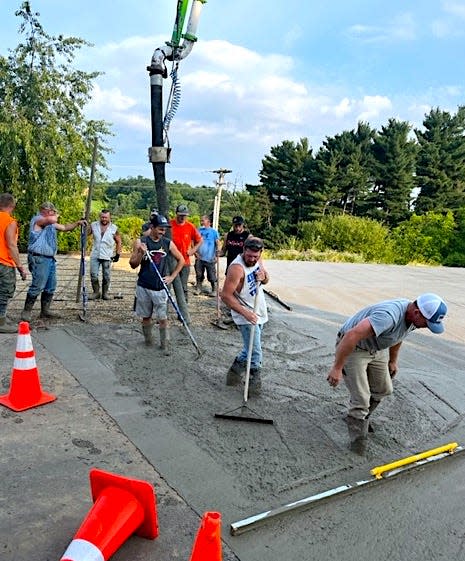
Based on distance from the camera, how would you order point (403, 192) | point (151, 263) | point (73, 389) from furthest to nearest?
point (403, 192) → point (151, 263) → point (73, 389)

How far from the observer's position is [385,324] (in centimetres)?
358

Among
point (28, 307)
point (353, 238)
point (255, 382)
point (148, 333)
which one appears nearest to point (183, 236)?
point (148, 333)

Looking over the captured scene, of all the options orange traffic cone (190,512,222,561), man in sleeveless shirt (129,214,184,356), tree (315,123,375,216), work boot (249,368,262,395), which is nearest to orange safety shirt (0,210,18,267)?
man in sleeveless shirt (129,214,184,356)

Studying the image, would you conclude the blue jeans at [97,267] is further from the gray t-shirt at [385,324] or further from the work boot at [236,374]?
the gray t-shirt at [385,324]

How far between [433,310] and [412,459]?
111 cm

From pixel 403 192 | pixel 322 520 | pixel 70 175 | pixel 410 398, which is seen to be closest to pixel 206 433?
pixel 322 520

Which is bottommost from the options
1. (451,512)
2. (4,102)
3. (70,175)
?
(451,512)

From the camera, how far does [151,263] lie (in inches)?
230

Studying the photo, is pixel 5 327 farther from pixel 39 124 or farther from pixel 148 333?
pixel 39 124

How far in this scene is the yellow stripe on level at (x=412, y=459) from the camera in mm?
3447

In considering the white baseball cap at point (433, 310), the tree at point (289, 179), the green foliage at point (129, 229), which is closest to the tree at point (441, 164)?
the tree at point (289, 179)

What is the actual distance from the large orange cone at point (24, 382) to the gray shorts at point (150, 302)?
186 centimetres

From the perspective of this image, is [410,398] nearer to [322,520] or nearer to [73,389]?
[322,520]

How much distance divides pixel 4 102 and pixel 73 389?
43.9 feet
